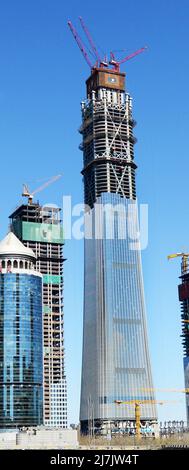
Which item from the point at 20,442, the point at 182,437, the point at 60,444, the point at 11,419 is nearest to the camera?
the point at 60,444

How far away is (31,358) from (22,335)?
7.14 metres

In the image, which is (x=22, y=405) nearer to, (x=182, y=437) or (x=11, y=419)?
(x=11, y=419)

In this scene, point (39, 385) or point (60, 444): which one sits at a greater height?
point (39, 385)

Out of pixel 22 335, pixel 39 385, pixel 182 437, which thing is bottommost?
pixel 182 437
